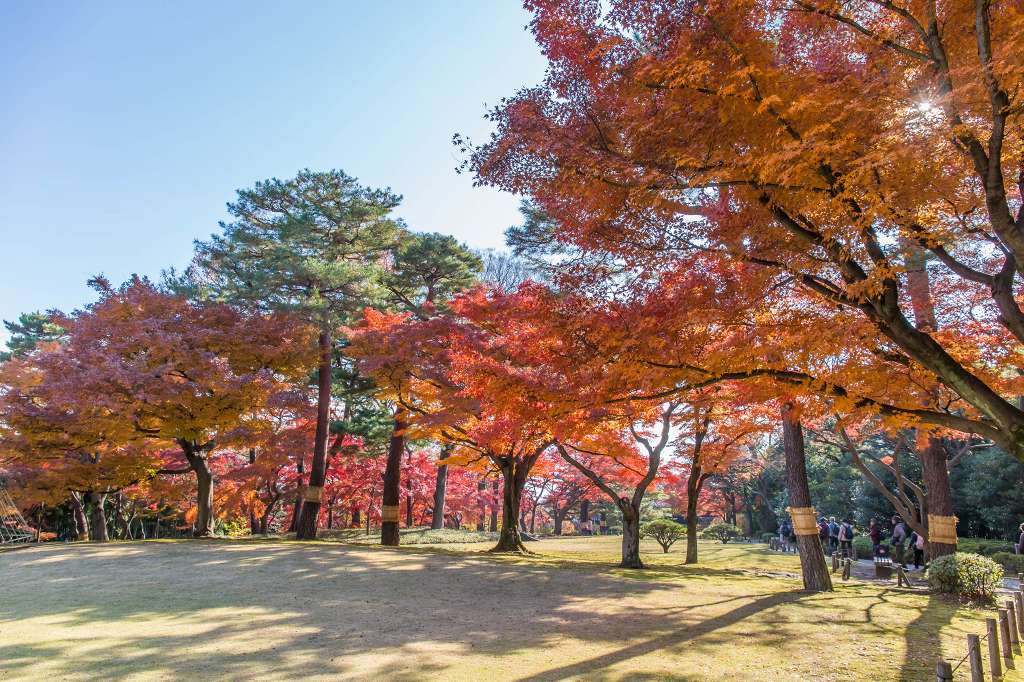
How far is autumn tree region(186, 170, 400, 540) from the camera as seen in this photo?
1528 centimetres

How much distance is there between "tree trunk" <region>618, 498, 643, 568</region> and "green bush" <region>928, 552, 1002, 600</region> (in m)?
5.65

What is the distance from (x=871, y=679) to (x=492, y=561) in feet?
28.1

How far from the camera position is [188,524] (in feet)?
83.9

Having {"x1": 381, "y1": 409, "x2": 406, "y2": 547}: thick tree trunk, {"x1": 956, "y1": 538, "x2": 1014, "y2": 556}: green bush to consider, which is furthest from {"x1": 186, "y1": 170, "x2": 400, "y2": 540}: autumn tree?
{"x1": 956, "y1": 538, "x2": 1014, "y2": 556}: green bush

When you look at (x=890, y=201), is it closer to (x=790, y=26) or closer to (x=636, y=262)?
(x=790, y=26)

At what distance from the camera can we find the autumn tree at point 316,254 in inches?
602

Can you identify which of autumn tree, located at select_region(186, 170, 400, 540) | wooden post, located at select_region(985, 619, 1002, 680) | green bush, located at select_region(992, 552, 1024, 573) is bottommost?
green bush, located at select_region(992, 552, 1024, 573)

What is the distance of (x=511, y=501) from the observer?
53.2 ft

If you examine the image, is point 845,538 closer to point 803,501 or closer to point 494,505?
point 803,501

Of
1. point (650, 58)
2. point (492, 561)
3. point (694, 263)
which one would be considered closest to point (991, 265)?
point (694, 263)

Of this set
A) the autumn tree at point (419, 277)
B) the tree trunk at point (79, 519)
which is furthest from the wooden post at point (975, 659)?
the tree trunk at point (79, 519)

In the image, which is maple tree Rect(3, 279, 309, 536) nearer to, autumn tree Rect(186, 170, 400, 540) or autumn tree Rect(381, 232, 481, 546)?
autumn tree Rect(186, 170, 400, 540)

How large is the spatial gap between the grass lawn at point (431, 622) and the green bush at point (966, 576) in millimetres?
518

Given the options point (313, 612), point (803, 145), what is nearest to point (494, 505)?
point (313, 612)
